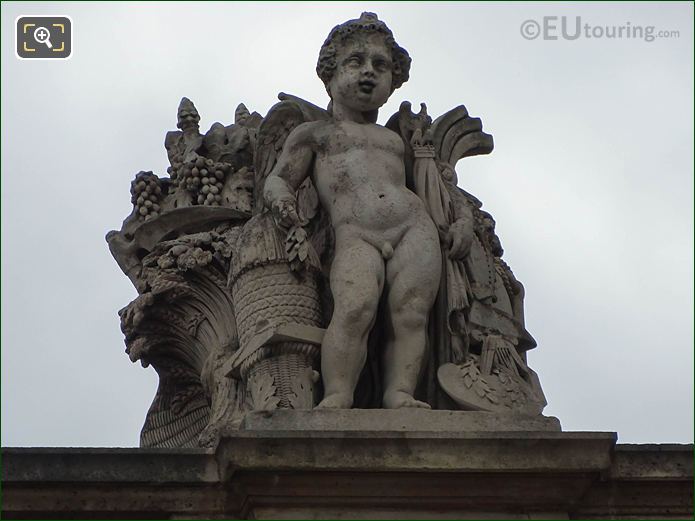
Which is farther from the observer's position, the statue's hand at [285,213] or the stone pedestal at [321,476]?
the statue's hand at [285,213]

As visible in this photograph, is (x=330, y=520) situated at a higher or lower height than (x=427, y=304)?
lower

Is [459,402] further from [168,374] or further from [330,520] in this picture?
[168,374]

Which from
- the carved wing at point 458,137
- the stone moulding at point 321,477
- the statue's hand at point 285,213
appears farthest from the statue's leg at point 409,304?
the carved wing at point 458,137

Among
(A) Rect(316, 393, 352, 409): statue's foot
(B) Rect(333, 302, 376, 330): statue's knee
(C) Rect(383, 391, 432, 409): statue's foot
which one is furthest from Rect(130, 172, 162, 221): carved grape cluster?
(C) Rect(383, 391, 432, 409): statue's foot

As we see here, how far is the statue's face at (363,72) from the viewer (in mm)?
14742

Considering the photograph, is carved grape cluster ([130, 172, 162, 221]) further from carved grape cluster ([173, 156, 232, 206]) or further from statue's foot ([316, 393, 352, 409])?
statue's foot ([316, 393, 352, 409])

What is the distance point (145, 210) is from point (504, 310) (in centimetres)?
304

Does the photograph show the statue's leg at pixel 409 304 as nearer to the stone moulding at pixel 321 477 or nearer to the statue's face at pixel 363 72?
the stone moulding at pixel 321 477

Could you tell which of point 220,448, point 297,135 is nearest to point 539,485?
point 220,448

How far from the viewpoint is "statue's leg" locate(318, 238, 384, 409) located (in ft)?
44.0

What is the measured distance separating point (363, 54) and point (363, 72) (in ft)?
0.50

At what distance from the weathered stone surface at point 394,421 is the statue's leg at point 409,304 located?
1.71ft

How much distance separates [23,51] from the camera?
666 inches

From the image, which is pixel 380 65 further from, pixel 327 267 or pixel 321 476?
pixel 321 476
